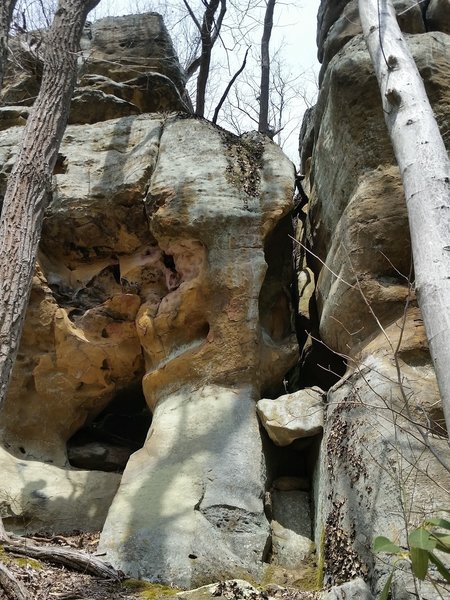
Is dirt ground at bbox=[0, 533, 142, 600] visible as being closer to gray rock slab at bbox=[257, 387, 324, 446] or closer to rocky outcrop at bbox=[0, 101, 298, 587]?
rocky outcrop at bbox=[0, 101, 298, 587]

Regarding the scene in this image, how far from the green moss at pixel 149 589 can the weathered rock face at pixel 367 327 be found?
1156 millimetres

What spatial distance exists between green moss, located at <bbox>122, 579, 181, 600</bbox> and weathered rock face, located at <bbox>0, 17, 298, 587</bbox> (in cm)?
40

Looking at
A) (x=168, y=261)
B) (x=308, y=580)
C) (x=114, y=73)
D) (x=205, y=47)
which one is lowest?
(x=308, y=580)

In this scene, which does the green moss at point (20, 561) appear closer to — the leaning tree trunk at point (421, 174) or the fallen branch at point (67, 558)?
the fallen branch at point (67, 558)

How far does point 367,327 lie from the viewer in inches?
260

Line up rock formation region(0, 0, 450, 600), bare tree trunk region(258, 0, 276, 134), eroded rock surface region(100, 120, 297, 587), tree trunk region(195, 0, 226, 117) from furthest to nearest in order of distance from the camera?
bare tree trunk region(258, 0, 276, 134) < tree trunk region(195, 0, 226, 117) < eroded rock surface region(100, 120, 297, 587) < rock formation region(0, 0, 450, 600)

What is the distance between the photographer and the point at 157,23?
1222 centimetres

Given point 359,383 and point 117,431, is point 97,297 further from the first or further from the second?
point 359,383

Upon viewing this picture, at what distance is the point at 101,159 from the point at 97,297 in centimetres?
173

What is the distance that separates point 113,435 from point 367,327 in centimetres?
344

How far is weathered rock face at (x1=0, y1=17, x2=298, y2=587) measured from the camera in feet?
20.2

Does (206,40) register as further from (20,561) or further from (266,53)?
(20,561)

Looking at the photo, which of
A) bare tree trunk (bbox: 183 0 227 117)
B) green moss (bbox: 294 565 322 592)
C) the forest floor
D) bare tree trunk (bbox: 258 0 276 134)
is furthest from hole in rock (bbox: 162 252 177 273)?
bare tree trunk (bbox: 258 0 276 134)

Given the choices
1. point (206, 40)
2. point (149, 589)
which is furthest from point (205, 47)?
point (149, 589)
